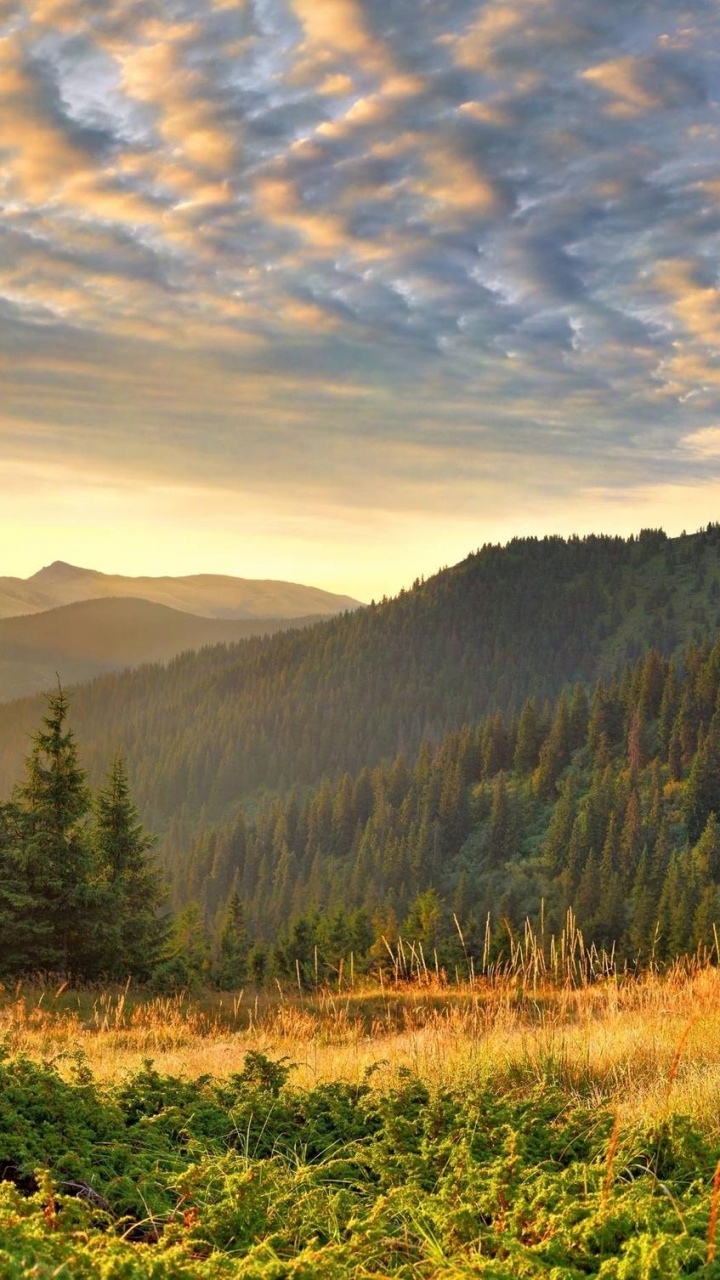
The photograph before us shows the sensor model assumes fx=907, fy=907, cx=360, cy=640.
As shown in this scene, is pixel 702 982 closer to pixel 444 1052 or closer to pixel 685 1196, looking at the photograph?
pixel 444 1052

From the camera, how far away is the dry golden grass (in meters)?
6.81

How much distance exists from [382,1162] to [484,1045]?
305cm

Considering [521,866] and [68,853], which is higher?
[68,853]

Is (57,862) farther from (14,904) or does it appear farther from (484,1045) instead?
(484,1045)

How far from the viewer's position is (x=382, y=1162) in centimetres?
488

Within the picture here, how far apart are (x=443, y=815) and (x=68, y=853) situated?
425 feet

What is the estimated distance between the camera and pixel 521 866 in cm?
12838

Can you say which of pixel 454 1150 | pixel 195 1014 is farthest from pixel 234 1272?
pixel 195 1014

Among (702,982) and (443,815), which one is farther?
(443,815)

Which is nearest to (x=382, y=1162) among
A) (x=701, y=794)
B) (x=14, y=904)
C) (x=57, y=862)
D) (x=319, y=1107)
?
(x=319, y=1107)

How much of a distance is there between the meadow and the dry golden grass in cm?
4

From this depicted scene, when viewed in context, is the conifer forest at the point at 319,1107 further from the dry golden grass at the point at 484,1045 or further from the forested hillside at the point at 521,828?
the forested hillside at the point at 521,828

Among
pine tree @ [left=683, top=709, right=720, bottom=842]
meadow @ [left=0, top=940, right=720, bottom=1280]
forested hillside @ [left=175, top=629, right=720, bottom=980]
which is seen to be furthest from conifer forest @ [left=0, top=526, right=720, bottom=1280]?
pine tree @ [left=683, top=709, right=720, bottom=842]

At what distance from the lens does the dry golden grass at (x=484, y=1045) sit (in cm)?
681
